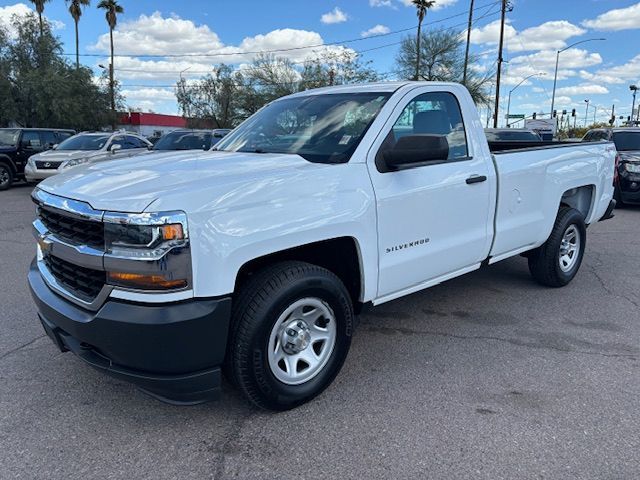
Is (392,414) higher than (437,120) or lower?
lower

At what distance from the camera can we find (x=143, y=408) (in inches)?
124

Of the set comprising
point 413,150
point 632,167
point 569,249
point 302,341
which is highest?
point 413,150

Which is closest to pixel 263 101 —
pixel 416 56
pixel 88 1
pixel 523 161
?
pixel 416 56

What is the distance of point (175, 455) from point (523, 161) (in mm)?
3718

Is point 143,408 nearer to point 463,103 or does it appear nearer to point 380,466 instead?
point 380,466

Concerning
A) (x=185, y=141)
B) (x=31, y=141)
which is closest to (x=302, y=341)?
(x=185, y=141)

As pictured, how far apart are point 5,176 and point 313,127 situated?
14.3m

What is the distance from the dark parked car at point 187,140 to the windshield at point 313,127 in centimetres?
947

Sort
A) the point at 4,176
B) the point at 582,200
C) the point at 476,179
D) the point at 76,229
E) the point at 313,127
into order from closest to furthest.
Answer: the point at 76,229
the point at 313,127
the point at 476,179
the point at 582,200
the point at 4,176

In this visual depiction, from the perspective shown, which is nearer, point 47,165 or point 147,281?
point 147,281

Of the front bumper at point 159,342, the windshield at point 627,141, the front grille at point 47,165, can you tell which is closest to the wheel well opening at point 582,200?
the front bumper at point 159,342

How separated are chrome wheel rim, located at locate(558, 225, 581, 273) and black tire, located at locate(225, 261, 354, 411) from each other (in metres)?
3.44

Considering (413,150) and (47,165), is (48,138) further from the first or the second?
(413,150)

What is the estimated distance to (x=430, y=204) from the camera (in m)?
3.64
